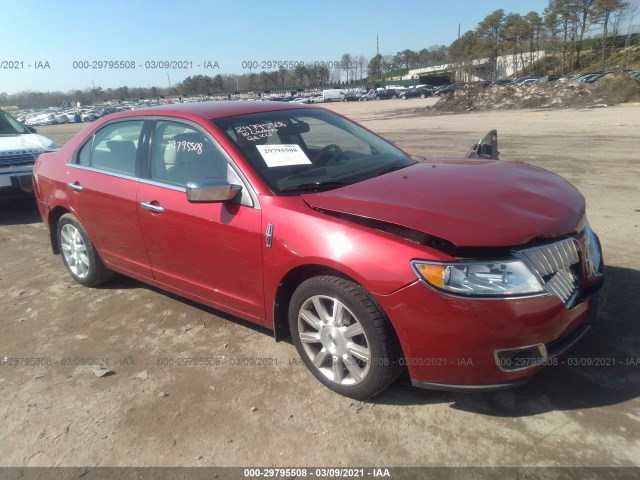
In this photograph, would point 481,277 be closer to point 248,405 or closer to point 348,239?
point 348,239

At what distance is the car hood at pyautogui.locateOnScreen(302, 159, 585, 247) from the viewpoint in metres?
2.40

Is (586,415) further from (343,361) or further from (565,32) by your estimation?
(565,32)

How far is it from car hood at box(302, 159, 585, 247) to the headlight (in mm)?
106

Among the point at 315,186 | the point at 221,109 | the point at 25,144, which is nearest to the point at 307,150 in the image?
the point at 315,186

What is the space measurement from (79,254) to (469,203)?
12.1 ft

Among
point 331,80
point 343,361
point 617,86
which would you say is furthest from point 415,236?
point 331,80

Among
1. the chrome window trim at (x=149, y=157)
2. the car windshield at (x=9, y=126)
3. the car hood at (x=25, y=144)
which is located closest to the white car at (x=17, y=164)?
the car hood at (x=25, y=144)

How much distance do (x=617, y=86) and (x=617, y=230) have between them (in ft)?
102

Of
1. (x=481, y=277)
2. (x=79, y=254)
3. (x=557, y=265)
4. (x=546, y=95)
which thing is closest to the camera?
(x=481, y=277)

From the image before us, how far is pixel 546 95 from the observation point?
32.4 m

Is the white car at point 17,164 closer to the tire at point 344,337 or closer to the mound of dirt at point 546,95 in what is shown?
the tire at point 344,337

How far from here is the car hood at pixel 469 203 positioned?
7.88ft

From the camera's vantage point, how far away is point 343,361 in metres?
2.78

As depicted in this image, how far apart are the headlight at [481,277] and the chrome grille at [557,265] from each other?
7 cm
